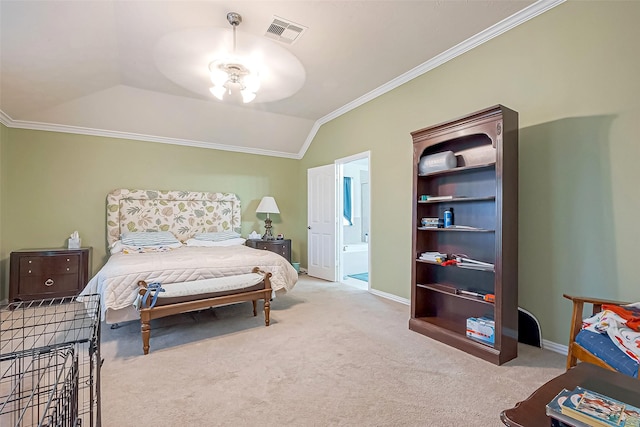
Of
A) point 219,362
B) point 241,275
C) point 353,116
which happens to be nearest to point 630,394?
point 219,362

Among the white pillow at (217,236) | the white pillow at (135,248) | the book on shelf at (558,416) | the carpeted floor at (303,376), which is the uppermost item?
the white pillow at (217,236)

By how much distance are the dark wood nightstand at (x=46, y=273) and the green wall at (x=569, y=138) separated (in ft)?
16.3

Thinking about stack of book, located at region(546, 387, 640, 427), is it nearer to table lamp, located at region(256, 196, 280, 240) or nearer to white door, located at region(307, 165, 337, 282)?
white door, located at region(307, 165, 337, 282)

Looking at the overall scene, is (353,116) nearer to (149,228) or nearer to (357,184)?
(357,184)

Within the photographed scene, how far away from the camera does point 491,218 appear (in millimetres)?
2729

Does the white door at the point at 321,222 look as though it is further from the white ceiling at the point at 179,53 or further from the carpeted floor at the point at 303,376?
the carpeted floor at the point at 303,376

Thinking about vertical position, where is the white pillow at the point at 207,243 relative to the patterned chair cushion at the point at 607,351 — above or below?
above

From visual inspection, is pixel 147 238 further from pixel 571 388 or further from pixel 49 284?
pixel 571 388

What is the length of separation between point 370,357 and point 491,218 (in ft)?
5.34

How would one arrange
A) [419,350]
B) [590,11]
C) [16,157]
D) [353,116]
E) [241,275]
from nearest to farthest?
[590,11]
[419,350]
[241,275]
[16,157]
[353,116]

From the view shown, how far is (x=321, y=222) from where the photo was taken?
5.39m

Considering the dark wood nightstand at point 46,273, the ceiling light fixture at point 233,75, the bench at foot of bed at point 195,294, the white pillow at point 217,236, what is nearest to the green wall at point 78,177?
the dark wood nightstand at point 46,273

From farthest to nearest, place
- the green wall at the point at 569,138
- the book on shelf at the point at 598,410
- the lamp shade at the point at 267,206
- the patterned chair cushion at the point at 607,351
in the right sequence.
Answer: the lamp shade at the point at 267,206, the green wall at the point at 569,138, the patterned chair cushion at the point at 607,351, the book on shelf at the point at 598,410

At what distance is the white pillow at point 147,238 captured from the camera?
165 inches
